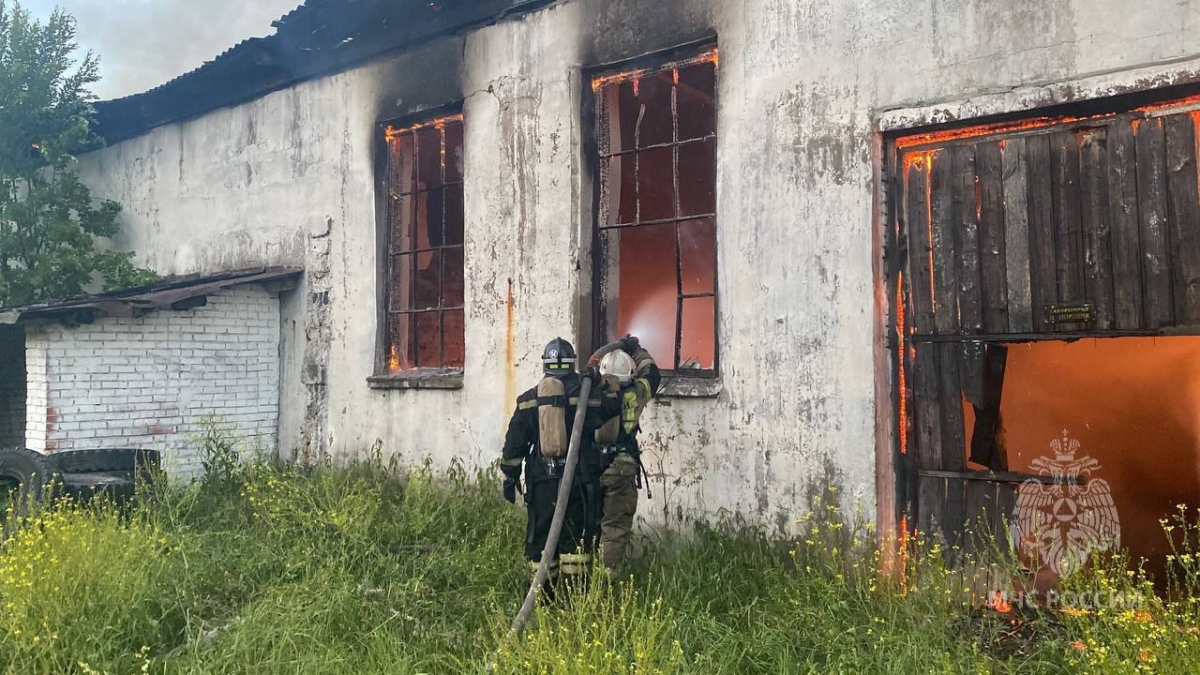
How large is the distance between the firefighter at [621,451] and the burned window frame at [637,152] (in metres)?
0.70

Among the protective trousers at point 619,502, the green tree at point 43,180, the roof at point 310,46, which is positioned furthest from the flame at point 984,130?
the green tree at point 43,180

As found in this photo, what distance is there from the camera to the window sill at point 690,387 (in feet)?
18.1

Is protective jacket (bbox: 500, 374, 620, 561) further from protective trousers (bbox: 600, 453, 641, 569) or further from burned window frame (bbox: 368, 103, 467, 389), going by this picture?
burned window frame (bbox: 368, 103, 467, 389)

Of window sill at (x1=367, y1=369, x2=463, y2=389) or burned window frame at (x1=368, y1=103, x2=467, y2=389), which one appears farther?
burned window frame at (x1=368, y1=103, x2=467, y2=389)

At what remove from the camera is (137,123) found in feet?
34.1

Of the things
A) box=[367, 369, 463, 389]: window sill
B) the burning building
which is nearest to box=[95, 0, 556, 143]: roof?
the burning building

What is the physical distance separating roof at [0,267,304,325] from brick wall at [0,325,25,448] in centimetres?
233

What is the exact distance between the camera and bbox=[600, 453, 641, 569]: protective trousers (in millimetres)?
4758

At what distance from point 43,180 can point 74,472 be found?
5.59 meters

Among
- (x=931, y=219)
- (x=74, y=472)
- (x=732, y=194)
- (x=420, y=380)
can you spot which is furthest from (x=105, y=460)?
(x=931, y=219)

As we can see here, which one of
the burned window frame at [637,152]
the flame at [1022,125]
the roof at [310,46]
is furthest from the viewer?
the roof at [310,46]

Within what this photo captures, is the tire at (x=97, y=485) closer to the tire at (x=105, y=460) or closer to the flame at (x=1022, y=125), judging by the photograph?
the tire at (x=105, y=460)

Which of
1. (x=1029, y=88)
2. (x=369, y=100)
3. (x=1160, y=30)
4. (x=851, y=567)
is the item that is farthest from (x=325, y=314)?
(x=1160, y=30)

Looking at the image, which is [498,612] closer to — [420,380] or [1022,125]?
[420,380]
